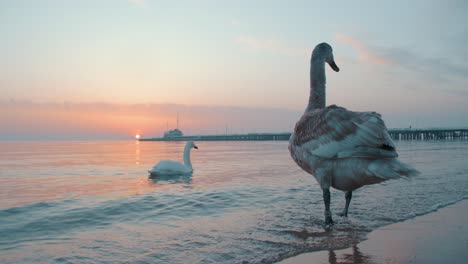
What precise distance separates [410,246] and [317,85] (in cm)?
355

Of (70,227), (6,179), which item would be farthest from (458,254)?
(6,179)

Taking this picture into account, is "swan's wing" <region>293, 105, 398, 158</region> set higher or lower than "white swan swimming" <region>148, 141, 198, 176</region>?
higher

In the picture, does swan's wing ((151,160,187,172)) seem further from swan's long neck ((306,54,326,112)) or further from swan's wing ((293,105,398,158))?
swan's wing ((293,105,398,158))

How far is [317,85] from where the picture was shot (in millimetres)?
7887

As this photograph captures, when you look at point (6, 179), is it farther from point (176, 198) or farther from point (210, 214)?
point (210, 214)

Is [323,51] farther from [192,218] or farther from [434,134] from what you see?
[434,134]

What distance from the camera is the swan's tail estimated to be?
17.7 ft

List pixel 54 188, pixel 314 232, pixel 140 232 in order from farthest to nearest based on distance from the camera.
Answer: pixel 54 188 → pixel 140 232 → pixel 314 232

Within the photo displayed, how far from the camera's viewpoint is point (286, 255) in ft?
17.2

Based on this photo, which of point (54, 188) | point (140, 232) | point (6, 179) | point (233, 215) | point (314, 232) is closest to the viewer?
point (314, 232)

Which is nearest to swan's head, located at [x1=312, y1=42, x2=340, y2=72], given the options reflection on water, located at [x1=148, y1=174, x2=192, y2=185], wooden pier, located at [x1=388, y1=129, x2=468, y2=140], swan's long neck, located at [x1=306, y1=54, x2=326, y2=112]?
swan's long neck, located at [x1=306, y1=54, x2=326, y2=112]

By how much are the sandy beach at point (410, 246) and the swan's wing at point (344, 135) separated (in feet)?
4.04

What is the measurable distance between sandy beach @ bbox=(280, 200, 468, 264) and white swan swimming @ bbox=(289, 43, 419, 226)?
891 mm

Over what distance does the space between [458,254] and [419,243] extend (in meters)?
0.63
